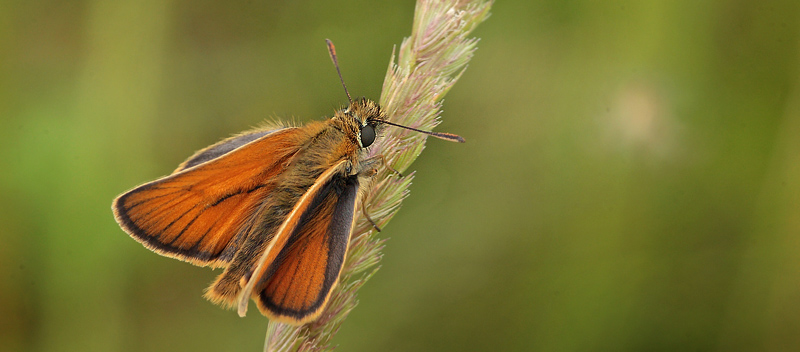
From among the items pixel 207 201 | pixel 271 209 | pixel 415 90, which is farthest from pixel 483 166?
pixel 207 201

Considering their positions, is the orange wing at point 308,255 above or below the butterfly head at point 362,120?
below

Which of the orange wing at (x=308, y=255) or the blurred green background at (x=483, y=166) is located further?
the blurred green background at (x=483, y=166)

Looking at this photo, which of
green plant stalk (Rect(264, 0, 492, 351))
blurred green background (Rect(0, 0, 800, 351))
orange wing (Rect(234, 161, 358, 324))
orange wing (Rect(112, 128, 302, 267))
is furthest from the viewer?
blurred green background (Rect(0, 0, 800, 351))

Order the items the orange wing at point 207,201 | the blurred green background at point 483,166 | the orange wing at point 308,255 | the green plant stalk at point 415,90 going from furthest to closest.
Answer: the blurred green background at point 483,166
the green plant stalk at point 415,90
the orange wing at point 207,201
the orange wing at point 308,255

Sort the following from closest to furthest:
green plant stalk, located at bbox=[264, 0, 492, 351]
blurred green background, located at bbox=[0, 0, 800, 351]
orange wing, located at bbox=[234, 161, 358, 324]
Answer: orange wing, located at bbox=[234, 161, 358, 324] < green plant stalk, located at bbox=[264, 0, 492, 351] < blurred green background, located at bbox=[0, 0, 800, 351]

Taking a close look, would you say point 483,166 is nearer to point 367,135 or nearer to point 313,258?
point 367,135

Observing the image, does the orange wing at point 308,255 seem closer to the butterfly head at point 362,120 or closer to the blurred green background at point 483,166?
the butterfly head at point 362,120

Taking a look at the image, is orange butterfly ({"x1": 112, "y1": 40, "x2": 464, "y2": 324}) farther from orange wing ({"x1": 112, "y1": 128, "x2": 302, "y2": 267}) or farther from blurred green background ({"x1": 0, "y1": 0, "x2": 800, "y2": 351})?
blurred green background ({"x1": 0, "y1": 0, "x2": 800, "y2": 351})

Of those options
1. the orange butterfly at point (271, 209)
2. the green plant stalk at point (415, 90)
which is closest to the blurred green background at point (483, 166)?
the green plant stalk at point (415, 90)

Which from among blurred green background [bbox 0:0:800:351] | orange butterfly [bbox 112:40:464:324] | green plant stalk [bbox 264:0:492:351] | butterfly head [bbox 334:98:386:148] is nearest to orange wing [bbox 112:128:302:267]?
orange butterfly [bbox 112:40:464:324]
